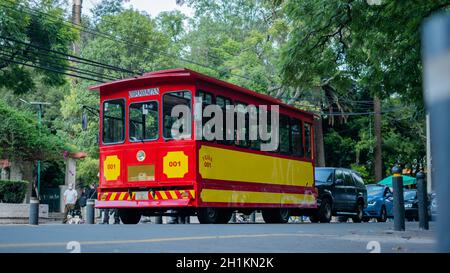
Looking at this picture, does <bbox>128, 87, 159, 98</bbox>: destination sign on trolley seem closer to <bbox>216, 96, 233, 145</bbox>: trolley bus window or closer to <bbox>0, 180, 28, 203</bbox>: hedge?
<bbox>216, 96, 233, 145</bbox>: trolley bus window

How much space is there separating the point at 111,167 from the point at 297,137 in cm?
652

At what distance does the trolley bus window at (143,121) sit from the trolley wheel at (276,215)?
15.5 ft

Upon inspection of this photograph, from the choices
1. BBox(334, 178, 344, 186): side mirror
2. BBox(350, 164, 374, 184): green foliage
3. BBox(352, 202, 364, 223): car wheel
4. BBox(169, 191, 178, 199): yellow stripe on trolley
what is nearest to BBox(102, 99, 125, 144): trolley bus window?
BBox(169, 191, 178, 199): yellow stripe on trolley

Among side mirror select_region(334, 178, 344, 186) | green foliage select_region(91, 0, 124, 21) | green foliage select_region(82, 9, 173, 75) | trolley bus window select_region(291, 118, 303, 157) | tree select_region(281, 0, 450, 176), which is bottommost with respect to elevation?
side mirror select_region(334, 178, 344, 186)

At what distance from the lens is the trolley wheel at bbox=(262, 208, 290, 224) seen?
1873cm

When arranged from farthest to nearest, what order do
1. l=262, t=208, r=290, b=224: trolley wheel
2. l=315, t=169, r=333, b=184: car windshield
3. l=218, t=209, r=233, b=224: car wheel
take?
l=315, t=169, r=333, b=184: car windshield → l=262, t=208, r=290, b=224: trolley wheel → l=218, t=209, r=233, b=224: car wheel

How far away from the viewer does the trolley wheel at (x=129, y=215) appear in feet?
54.8

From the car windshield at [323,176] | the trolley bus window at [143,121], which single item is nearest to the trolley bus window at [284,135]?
the car windshield at [323,176]

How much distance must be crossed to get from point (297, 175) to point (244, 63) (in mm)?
16744

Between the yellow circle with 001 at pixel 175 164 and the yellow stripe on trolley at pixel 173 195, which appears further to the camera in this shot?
the yellow circle with 001 at pixel 175 164

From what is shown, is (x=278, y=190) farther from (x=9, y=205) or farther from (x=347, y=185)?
(x=9, y=205)

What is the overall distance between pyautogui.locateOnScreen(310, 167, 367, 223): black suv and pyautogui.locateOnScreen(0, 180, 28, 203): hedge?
12.9m

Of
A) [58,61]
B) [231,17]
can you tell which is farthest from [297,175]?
[231,17]

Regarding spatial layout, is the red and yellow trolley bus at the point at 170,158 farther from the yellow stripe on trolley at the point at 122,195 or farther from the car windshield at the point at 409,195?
the car windshield at the point at 409,195
